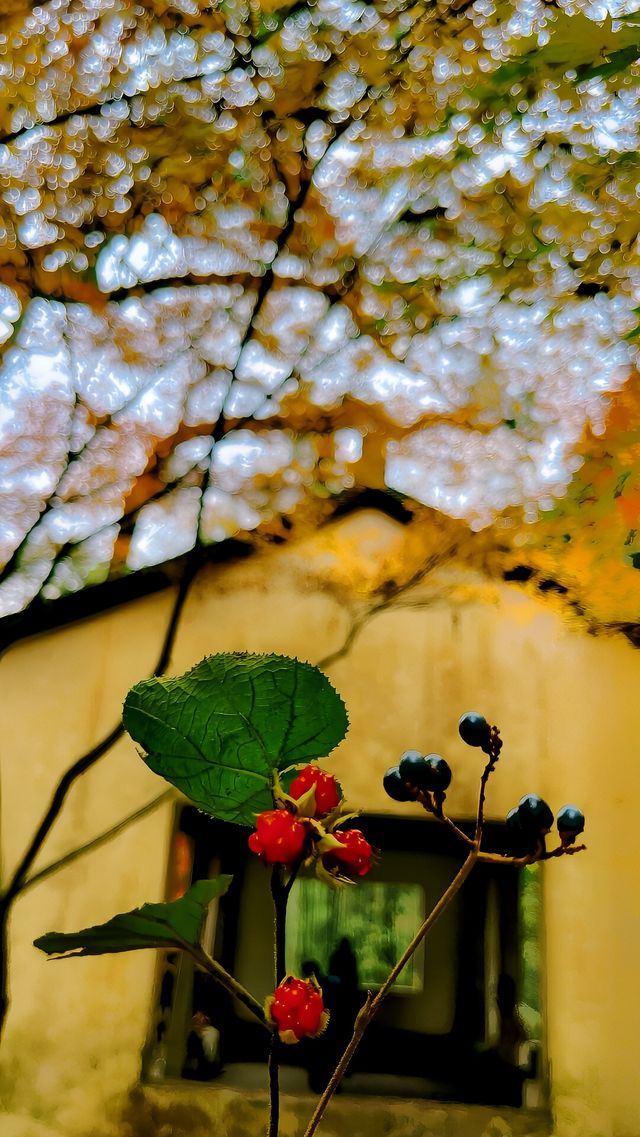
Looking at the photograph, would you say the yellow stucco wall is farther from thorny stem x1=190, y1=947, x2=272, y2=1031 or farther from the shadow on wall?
thorny stem x1=190, y1=947, x2=272, y2=1031

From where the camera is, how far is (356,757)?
1.30 metres

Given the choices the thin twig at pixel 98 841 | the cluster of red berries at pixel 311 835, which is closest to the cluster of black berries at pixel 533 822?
the cluster of red berries at pixel 311 835

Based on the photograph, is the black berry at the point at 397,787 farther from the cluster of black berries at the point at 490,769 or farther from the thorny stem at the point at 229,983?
the thorny stem at the point at 229,983

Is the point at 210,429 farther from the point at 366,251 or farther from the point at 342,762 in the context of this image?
the point at 342,762

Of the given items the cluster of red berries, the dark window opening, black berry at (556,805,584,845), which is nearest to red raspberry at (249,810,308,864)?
the cluster of red berries

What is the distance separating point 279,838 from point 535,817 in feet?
0.63

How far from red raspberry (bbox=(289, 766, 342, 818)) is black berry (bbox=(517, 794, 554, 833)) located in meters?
0.14

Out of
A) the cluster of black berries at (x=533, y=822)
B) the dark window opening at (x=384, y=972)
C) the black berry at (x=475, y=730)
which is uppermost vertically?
the black berry at (x=475, y=730)

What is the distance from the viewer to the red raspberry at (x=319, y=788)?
0.49 metres

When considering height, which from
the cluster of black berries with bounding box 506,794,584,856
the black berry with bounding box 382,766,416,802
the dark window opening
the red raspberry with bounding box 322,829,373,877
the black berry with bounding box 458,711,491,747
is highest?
the black berry with bounding box 458,711,491,747

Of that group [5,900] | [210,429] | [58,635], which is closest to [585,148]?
[210,429]

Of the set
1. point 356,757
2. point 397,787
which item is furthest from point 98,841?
point 397,787

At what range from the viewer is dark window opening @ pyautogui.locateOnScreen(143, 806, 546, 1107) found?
1.12 m

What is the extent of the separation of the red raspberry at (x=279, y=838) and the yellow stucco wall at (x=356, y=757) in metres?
0.83
